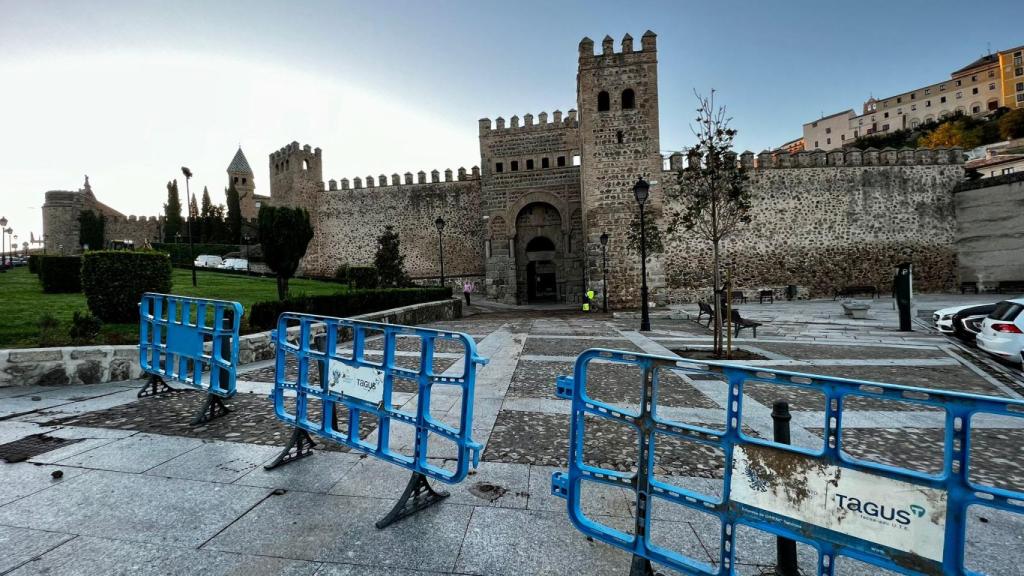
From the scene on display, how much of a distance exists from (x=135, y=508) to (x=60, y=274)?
14.2m

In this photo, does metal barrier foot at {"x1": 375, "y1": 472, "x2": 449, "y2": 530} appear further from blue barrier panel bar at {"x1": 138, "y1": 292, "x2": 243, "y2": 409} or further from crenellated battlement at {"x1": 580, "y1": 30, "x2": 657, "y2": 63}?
crenellated battlement at {"x1": 580, "y1": 30, "x2": 657, "y2": 63}

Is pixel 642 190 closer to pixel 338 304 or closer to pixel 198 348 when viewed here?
pixel 338 304

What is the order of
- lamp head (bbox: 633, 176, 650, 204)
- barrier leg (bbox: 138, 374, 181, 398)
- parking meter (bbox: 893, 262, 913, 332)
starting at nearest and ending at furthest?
1. barrier leg (bbox: 138, 374, 181, 398)
2. parking meter (bbox: 893, 262, 913, 332)
3. lamp head (bbox: 633, 176, 650, 204)

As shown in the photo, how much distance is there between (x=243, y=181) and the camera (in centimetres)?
5484

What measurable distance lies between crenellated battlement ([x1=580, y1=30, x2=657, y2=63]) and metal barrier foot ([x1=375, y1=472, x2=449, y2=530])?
2088 cm

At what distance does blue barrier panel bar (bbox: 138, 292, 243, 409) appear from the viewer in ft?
13.7

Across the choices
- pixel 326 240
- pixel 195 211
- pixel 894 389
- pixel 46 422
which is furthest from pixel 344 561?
pixel 195 211

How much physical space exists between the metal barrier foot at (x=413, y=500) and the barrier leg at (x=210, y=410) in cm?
274

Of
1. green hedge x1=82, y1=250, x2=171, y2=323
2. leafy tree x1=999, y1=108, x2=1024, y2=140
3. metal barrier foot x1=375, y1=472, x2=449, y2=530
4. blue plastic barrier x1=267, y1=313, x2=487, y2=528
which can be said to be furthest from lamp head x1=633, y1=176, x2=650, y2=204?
leafy tree x1=999, y1=108, x2=1024, y2=140

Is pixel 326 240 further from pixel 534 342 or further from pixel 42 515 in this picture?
pixel 42 515

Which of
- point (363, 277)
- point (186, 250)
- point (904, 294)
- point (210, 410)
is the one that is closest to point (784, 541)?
point (210, 410)

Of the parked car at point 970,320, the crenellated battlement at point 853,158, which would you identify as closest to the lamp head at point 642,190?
the parked car at point 970,320

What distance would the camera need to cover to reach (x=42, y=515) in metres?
2.59

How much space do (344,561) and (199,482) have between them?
5.04 feet
